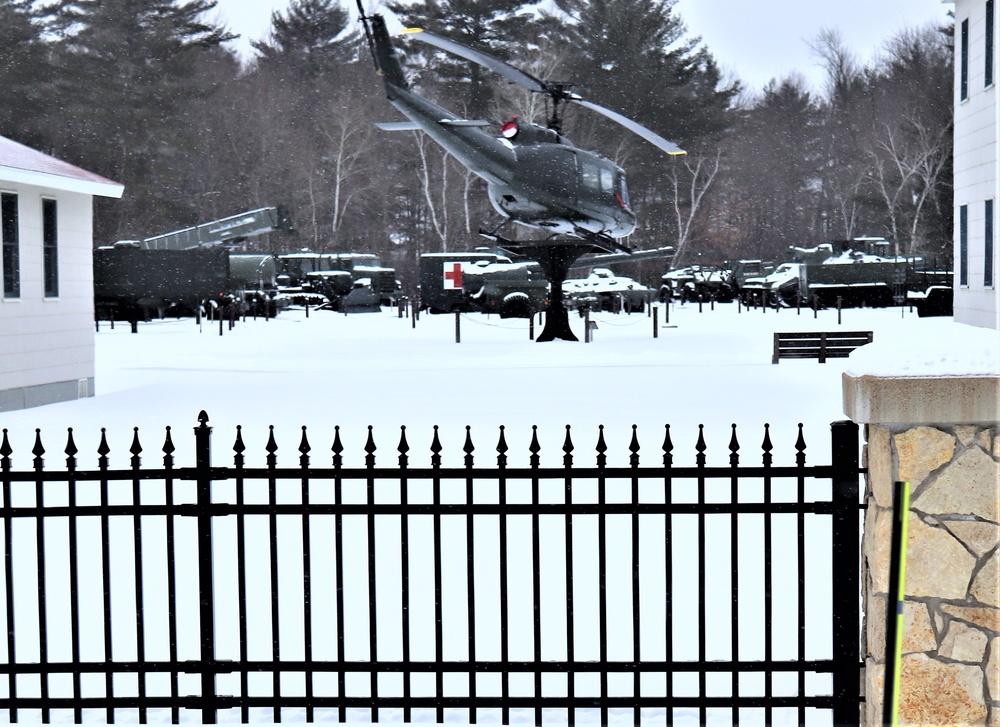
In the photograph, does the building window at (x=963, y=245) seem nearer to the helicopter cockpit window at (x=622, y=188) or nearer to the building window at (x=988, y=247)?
the building window at (x=988, y=247)

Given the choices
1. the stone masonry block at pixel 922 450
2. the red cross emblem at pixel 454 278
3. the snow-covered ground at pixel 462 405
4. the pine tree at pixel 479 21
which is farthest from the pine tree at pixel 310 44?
the stone masonry block at pixel 922 450

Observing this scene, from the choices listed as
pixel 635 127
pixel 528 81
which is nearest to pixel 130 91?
pixel 528 81

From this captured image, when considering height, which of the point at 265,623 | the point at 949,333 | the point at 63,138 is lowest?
the point at 265,623

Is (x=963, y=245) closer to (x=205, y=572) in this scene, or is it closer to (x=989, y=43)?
(x=989, y=43)

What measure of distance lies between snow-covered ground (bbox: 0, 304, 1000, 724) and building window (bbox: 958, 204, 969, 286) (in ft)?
8.45

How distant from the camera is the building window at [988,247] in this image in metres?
18.0

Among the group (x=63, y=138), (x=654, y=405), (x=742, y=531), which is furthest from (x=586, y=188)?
(x=63, y=138)

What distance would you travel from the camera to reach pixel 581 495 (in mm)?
9023

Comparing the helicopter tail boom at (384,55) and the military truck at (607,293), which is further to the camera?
the military truck at (607,293)

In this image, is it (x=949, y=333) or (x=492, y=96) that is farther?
(x=492, y=96)

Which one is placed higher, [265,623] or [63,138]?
[63,138]

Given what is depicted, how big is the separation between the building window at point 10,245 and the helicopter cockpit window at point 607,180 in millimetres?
15665

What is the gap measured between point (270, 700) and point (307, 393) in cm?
1257

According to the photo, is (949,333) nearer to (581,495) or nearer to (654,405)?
(581,495)
